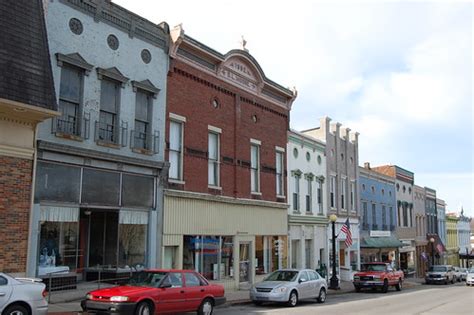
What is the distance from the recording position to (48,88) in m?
15.2

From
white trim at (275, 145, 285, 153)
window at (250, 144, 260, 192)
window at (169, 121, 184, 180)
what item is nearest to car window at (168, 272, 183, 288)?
window at (169, 121, 184, 180)

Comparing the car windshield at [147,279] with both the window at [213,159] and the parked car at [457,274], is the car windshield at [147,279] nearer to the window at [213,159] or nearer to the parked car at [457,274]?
the window at [213,159]

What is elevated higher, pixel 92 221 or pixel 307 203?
pixel 307 203

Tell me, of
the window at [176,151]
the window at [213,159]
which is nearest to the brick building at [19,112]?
the window at [176,151]

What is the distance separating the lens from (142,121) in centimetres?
1975

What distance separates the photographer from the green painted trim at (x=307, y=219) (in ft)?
96.8

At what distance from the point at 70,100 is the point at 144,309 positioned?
24.7 feet

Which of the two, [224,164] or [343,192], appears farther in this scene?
[343,192]

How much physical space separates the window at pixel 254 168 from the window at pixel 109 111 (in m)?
9.42

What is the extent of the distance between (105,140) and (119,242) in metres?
3.69

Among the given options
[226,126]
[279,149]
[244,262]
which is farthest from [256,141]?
[244,262]

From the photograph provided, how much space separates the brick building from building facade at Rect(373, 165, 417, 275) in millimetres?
37483

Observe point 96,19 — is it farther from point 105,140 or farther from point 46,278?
point 46,278

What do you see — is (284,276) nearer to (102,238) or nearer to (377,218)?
(102,238)
